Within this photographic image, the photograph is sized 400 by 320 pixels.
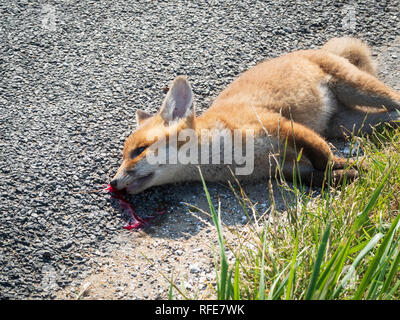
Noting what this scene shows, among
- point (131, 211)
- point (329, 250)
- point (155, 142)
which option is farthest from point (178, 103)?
point (329, 250)

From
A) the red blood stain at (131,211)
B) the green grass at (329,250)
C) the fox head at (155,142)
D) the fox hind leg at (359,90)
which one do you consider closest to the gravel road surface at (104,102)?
the red blood stain at (131,211)

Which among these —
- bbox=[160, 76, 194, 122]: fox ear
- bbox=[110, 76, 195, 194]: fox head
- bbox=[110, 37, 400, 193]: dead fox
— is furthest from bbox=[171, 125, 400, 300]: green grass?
bbox=[160, 76, 194, 122]: fox ear

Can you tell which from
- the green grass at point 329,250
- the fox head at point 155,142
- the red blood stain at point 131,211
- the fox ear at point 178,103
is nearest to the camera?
the green grass at point 329,250

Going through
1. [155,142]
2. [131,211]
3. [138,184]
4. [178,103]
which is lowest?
[131,211]

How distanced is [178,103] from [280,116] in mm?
946

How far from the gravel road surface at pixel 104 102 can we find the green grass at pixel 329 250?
2.00 ft

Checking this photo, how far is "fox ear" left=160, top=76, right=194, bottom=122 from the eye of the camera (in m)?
4.45

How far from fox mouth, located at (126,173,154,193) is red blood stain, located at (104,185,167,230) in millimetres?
107

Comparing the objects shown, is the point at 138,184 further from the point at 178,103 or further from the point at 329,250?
the point at 329,250

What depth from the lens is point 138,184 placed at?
14.1 ft

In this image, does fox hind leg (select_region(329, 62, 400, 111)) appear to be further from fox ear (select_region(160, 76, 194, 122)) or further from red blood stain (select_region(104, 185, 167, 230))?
red blood stain (select_region(104, 185, 167, 230))

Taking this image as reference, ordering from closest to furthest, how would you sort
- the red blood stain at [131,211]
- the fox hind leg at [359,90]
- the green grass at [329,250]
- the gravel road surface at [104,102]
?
the green grass at [329,250] → the gravel road surface at [104,102] → the red blood stain at [131,211] → the fox hind leg at [359,90]

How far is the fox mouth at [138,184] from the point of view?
4297 mm

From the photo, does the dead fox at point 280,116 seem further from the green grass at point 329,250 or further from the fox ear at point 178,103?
the green grass at point 329,250
